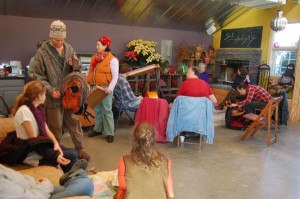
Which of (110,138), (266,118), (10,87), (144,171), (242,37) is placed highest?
(242,37)

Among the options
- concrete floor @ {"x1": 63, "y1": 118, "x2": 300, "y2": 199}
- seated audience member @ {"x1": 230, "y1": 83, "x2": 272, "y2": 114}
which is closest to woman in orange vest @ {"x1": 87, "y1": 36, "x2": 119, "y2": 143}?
concrete floor @ {"x1": 63, "y1": 118, "x2": 300, "y2": 199}

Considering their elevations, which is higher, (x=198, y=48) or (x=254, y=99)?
(x=198, y=48)

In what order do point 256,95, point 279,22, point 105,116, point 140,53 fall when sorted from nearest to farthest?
point 105,116
point 256,95
point 279,22
point 140,53

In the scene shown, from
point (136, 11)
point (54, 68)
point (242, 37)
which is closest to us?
point (54, 68)

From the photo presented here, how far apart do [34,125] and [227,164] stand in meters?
2.30

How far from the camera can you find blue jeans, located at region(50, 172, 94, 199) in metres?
1.53

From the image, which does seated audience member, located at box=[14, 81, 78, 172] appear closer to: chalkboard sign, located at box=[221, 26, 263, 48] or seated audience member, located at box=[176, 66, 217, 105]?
seated audience member, located at box=[176, 66, 217, 105]

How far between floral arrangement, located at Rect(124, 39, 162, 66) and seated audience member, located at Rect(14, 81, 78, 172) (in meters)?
3.81

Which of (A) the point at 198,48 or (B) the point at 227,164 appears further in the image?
(A) the point at 198,48

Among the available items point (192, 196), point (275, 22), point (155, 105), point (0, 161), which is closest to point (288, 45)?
point (275, 22)

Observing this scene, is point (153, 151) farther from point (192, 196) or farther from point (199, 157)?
point (199, 157)

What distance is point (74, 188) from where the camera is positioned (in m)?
1.58

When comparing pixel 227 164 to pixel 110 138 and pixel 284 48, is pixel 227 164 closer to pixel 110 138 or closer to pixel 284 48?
pixel 110 138

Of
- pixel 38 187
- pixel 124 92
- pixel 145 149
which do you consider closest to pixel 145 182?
pixel 145 149
